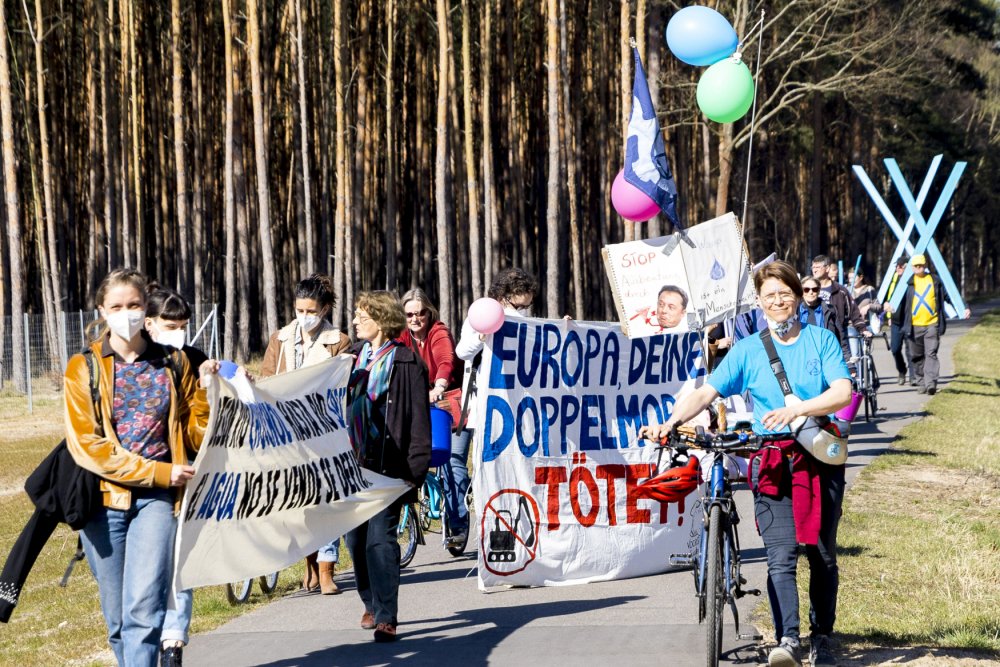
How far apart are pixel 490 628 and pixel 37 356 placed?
22756 millimetres

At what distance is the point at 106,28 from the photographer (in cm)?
3350

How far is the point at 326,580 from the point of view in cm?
867

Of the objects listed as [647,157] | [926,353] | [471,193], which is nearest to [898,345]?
[926,353]

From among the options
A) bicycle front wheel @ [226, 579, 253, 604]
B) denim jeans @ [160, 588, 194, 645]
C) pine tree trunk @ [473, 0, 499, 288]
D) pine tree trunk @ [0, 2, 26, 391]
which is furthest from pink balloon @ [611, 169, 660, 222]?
pine tree trunk @ [473, 0, 499, 288]

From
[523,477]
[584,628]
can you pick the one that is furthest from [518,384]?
[584,628]

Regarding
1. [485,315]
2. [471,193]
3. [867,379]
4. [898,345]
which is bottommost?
[867,379]

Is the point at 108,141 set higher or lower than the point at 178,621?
higher

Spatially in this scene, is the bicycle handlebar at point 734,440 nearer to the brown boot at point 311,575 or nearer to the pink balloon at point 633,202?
the brown boot at point 311,575

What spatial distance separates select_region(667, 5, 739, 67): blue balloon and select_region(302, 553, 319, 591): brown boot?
4691 millimetres

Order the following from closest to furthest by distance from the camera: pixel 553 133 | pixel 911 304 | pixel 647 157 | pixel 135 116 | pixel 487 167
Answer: pixel 647 157 → pixel 911 304 → pixel 553 133 → pixel 487 167 → pixel 135 116

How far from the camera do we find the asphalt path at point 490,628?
6777 millimetres

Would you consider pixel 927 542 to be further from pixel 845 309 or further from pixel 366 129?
pixel 366 129

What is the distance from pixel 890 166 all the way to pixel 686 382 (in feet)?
97.2

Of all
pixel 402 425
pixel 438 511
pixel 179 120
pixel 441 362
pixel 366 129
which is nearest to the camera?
pixel 402 425
